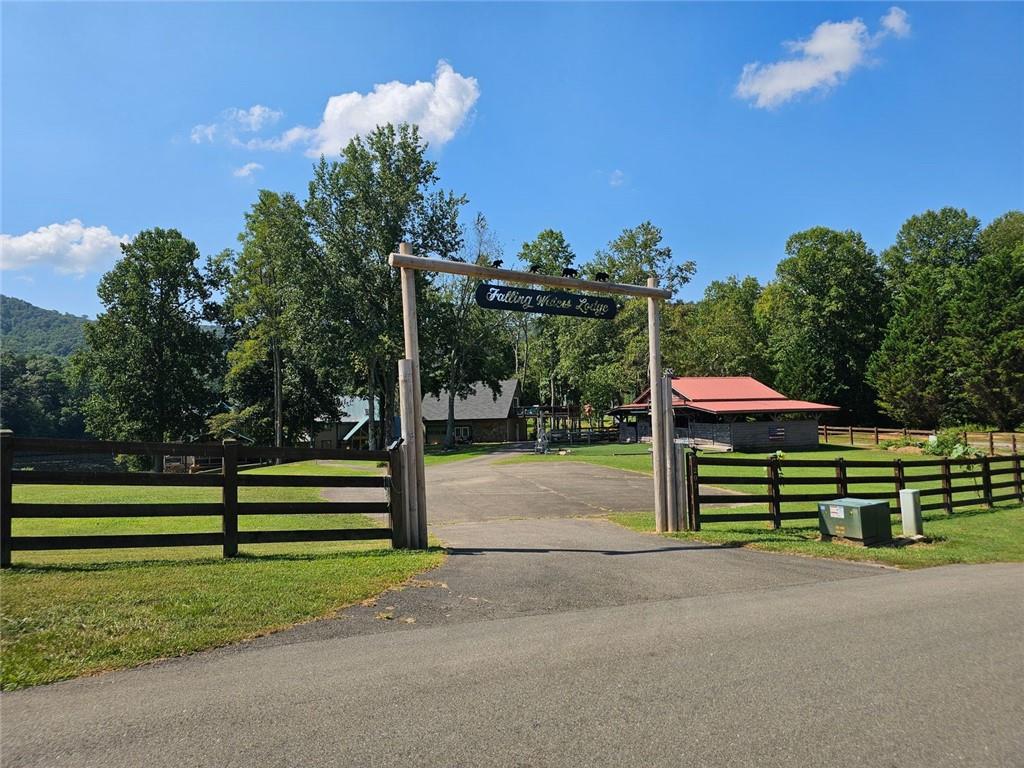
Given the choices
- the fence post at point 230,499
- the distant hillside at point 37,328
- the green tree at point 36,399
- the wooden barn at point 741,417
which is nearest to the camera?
the fence post at point 230,499

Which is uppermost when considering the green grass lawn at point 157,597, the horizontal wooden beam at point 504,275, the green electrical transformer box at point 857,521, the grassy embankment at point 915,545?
the horizontal wooden beam at point 504,275

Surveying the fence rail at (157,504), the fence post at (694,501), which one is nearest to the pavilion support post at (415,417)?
the fence rail at (157,504)

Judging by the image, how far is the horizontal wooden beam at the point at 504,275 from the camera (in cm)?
928

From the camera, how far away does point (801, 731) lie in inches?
135

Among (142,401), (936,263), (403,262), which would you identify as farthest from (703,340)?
(403,262)

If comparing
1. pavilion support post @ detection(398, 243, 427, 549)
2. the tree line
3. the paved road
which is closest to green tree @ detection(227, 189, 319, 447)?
the tree line

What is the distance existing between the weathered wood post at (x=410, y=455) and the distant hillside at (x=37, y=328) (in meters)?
147

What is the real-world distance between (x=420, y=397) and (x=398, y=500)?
149 cm

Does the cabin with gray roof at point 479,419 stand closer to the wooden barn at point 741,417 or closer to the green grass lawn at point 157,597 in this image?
the wooden barn at point 741,417

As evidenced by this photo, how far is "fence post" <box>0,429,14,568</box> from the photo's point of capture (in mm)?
6277

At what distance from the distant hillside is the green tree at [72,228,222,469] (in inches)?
3648

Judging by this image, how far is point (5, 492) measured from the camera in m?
6.40

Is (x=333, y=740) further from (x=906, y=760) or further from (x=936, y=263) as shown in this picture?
(x=936, y=263)

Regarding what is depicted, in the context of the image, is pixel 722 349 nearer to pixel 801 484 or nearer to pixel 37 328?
pixel 801 484
